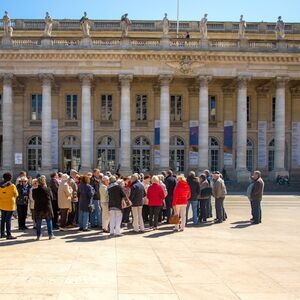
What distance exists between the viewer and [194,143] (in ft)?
118

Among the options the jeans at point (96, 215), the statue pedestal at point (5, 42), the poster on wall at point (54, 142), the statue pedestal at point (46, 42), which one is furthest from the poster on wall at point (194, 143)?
the jeans at point (96, 215)

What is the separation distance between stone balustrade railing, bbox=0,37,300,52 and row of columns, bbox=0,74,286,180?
2183mm

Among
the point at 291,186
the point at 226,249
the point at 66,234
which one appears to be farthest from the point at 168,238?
the point at 291,186

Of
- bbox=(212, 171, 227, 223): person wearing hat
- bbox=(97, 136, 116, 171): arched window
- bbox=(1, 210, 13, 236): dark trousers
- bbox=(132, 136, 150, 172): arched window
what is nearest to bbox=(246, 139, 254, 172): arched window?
bbox=(132, 136, 150, 172): arched window

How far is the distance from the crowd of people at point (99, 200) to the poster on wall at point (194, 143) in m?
19.8

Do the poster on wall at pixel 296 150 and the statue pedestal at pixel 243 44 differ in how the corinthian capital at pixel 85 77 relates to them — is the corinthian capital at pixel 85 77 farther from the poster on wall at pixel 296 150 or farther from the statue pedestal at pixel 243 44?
the poster on wall at pixel 296 150

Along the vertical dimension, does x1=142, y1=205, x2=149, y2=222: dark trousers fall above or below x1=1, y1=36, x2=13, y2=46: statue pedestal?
below

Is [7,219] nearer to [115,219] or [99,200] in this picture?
[115,219]

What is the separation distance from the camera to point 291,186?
1282 inches

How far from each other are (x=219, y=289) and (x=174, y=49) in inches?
1115

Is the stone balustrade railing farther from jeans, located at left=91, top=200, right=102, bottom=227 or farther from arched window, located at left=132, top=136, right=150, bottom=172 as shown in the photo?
jeans, located at left=91, top=200, right=102, bottom=227

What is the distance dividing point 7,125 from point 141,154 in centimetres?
1096

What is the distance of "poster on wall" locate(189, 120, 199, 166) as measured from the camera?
3605cm

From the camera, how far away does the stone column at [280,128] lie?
35.2 meters
